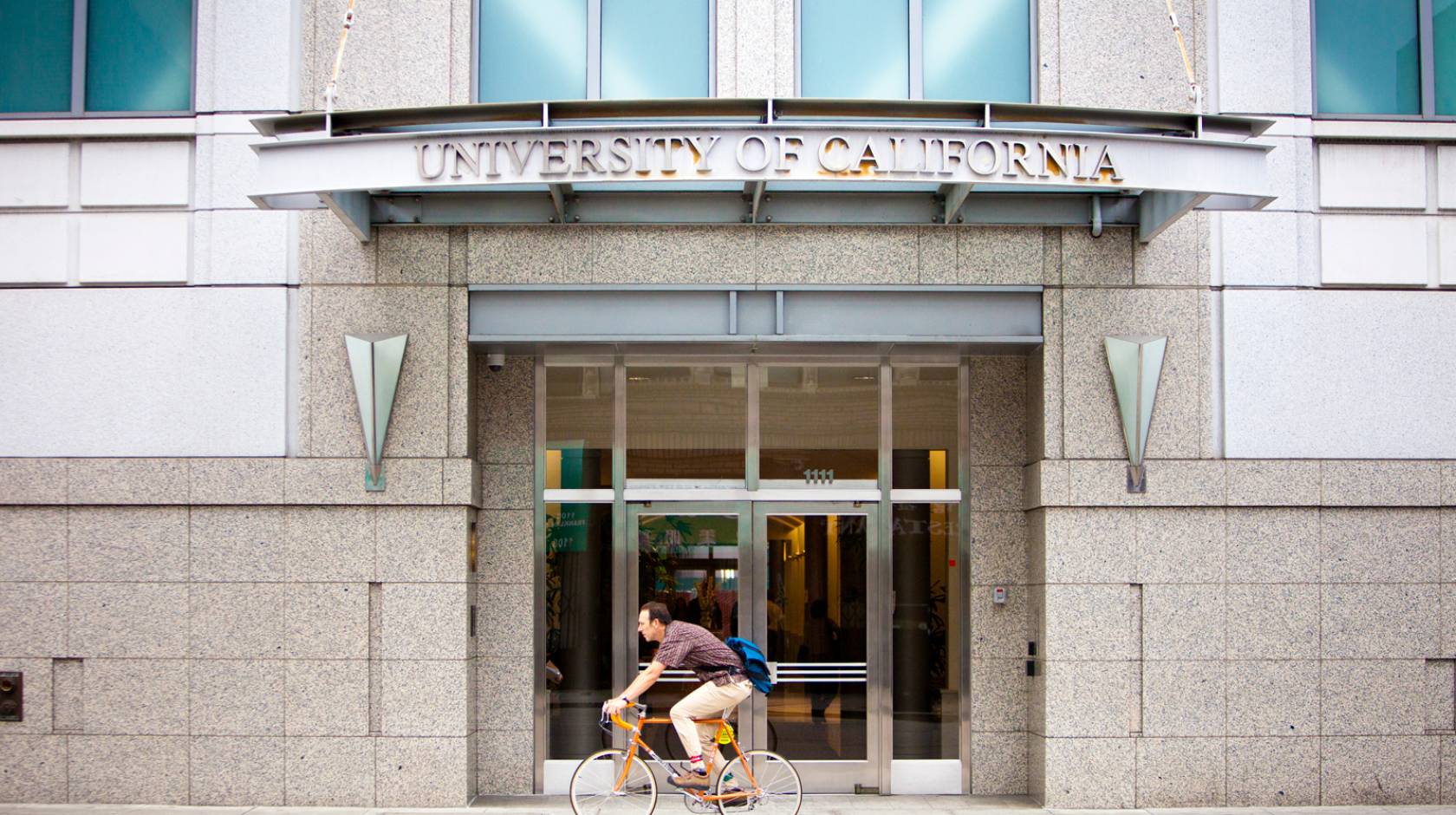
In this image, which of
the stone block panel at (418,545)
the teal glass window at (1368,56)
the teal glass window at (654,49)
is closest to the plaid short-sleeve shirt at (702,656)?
the stone block panel at (418,545)

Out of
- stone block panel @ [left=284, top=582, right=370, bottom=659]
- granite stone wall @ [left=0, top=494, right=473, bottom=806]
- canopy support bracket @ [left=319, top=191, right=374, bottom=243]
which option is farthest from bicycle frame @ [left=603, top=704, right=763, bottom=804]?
canopy support bracket @ [left=319, top=191, right=374, bottom=243]

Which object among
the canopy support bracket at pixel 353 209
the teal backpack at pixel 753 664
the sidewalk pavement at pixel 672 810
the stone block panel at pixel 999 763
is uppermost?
the canopy support bracket at pixel 353 209

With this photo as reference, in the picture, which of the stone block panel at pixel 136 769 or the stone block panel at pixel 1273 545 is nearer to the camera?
the stone block panel at pixel 136 769

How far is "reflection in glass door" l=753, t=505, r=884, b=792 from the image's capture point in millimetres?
11539

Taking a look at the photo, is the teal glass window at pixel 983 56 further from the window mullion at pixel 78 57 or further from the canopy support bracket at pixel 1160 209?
the window mullion at pixel 78 57

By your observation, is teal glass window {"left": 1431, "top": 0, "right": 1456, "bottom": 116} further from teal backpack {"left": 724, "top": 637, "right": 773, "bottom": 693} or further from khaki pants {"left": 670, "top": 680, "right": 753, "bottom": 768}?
khaki pants {"left": 670, "top": 680, "right": 753, "bottom": 768}

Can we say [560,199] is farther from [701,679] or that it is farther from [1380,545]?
[1380,545]

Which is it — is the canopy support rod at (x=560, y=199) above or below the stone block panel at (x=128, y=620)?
above

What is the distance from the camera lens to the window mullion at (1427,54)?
36.9 ft

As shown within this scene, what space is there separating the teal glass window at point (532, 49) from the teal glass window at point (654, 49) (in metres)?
0.24

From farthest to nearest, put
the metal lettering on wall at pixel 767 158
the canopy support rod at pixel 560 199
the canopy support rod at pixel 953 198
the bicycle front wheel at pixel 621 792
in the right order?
the canopy support rod at pixel 560 199 < the canopy support rod at pixel 953 198 < the bicycle front wheel at pixel 621 792 < the metal lettering on wall at pixel 767 158

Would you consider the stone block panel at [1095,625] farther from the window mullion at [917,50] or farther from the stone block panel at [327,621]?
the stone block panel at [327,621]

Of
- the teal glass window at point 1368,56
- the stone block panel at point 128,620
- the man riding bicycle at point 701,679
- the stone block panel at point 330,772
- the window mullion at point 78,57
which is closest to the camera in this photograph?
the man riding bicycle at point 701,679

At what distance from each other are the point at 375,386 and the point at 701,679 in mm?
3491
